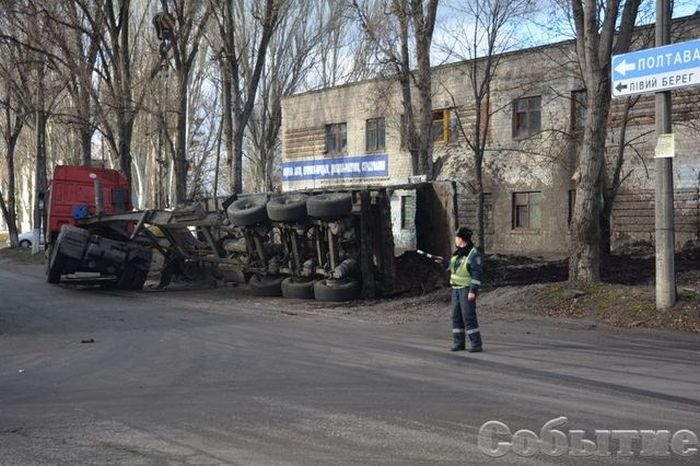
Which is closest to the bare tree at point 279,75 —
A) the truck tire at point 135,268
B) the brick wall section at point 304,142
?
the brick wall section at point 304,142

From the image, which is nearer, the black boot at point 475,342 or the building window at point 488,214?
the black boot at point 475,342

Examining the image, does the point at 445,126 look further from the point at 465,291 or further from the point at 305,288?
the point at 465,291

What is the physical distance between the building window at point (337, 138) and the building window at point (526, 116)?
8835 mm

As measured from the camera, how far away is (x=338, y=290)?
49.6 feet

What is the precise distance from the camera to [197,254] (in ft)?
61.4

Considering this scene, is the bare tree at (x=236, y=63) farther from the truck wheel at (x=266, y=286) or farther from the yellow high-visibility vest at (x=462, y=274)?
the yellow high-visibility vest at (x=462, y=274)

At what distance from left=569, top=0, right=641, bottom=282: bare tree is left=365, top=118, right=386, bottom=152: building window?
17.7 meters

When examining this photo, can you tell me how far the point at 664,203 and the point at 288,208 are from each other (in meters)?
7.22

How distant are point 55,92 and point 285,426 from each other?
31.5 metres

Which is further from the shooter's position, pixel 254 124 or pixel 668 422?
pixel 254 124

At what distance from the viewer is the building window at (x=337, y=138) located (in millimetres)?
32969

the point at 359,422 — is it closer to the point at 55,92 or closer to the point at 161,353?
the point at 161,353

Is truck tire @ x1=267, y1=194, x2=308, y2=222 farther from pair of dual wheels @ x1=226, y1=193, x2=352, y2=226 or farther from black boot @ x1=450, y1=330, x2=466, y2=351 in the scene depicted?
black boot @ x1=450, y1=330, x2=466, y2=351

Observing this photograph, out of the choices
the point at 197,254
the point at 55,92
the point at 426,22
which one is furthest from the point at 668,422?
the point at 55,92
